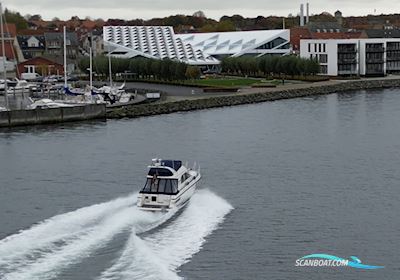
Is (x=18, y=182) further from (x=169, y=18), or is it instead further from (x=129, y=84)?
(x=169, y=18)

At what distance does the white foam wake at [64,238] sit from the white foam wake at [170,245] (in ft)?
2.06

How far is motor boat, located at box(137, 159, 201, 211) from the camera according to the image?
15914 millimetres

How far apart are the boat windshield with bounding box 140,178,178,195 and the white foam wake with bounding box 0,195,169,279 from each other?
0.61 meters

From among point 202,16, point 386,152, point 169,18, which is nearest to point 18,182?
point 386,152

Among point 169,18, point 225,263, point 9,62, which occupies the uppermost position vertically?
point 169,18

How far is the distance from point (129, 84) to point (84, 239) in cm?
4101

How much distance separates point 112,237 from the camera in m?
14.0

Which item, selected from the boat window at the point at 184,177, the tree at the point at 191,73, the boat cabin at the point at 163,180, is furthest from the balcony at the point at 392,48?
the boat cabin at the point at 163,180

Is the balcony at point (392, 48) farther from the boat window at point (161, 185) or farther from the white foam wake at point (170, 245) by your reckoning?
the boat window at point (161, 185)

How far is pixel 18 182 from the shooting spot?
1995 centimetres

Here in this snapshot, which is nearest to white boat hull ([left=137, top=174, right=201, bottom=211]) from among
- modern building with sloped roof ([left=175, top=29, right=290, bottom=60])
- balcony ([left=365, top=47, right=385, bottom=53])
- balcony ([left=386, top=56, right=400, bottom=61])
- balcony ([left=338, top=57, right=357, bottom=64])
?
balcony ([left=338, top=57, right=357, bottom=64])

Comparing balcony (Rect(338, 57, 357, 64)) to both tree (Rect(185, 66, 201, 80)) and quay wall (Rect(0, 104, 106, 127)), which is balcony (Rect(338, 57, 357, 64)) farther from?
quay wall (Rect(0, 104, 106, 127))
